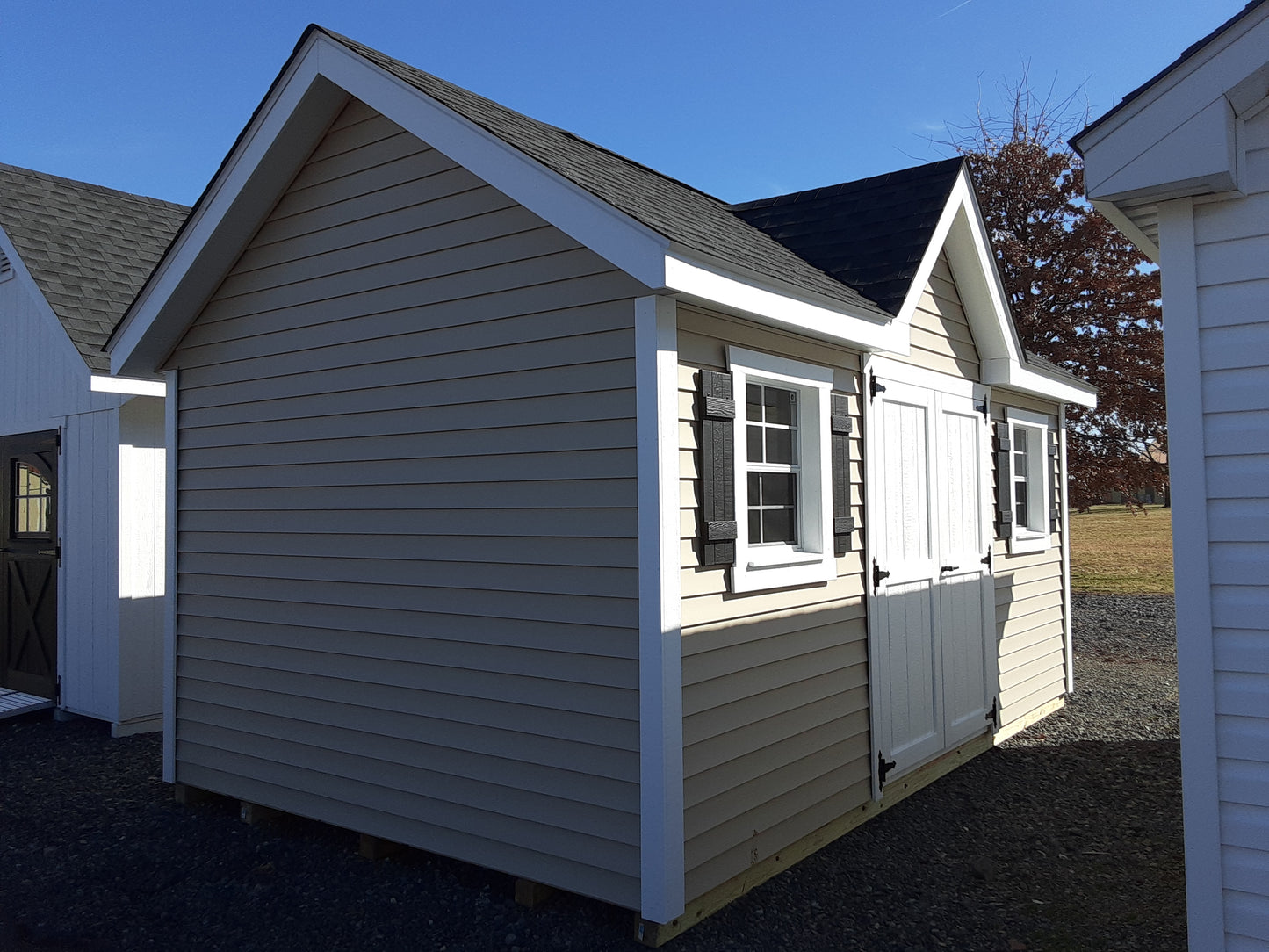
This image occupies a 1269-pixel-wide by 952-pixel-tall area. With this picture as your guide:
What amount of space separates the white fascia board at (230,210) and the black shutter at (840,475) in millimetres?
3374

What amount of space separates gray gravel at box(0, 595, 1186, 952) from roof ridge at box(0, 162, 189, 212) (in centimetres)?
667

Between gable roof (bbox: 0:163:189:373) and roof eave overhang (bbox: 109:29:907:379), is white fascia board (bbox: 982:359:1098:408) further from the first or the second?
gable roof (bbox: 0:163:189:373)

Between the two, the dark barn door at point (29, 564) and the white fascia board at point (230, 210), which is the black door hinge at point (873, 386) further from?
the dark barn door at point (29, 564)

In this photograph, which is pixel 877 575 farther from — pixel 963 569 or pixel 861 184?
pixel 861 184

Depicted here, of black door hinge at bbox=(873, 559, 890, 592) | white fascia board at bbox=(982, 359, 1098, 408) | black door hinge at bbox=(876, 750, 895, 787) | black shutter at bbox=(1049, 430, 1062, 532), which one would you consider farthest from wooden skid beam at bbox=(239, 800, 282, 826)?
black shutter at bbox=(1049, 430, 1062, 532)

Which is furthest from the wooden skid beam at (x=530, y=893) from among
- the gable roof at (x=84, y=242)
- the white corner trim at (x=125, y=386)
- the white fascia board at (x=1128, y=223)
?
the gable roof at (x=84, y=242)

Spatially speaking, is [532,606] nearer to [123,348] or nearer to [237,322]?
[237,322]

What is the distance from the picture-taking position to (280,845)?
533cm

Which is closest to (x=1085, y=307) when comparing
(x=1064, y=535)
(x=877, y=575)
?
(x=1064, y=535)

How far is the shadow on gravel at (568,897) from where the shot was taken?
4125 mm

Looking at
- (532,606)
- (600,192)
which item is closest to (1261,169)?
(600,192)

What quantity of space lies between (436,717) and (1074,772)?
4.61m

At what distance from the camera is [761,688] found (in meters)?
4.59

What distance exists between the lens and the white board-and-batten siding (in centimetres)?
297
